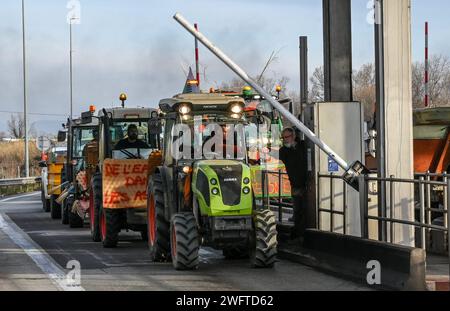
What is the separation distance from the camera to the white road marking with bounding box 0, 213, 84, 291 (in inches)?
494

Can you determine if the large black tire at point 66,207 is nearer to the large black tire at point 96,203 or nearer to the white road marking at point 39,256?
the white road marking at point 39,256

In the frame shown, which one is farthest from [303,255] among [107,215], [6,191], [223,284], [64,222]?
[6,191]

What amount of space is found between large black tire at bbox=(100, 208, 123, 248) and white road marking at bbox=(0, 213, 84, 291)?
4.21 feet

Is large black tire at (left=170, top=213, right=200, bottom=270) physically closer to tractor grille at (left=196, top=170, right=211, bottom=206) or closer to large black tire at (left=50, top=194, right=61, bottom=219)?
tractor grille at (left=196, top=170, right=211, bottom=206)

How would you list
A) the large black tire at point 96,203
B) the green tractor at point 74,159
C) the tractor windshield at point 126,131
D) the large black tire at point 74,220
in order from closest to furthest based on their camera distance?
1. the large black tire at point 96,203
2. the tractor windshield at point 126,131
3. the large black tire at point 74,220
4. the green tractor at point 74,159

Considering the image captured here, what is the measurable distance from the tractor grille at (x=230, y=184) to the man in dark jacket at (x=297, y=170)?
1928mm

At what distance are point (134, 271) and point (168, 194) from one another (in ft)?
4.95

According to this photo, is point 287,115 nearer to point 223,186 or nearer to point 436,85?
point 223,186

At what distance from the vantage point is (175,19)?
13.8m

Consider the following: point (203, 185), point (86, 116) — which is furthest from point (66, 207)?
point (203, 185)

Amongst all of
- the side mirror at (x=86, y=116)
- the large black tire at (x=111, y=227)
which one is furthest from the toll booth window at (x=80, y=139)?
the large black tire at (x=111, y=227)

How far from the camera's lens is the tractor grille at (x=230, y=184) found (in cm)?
1375
